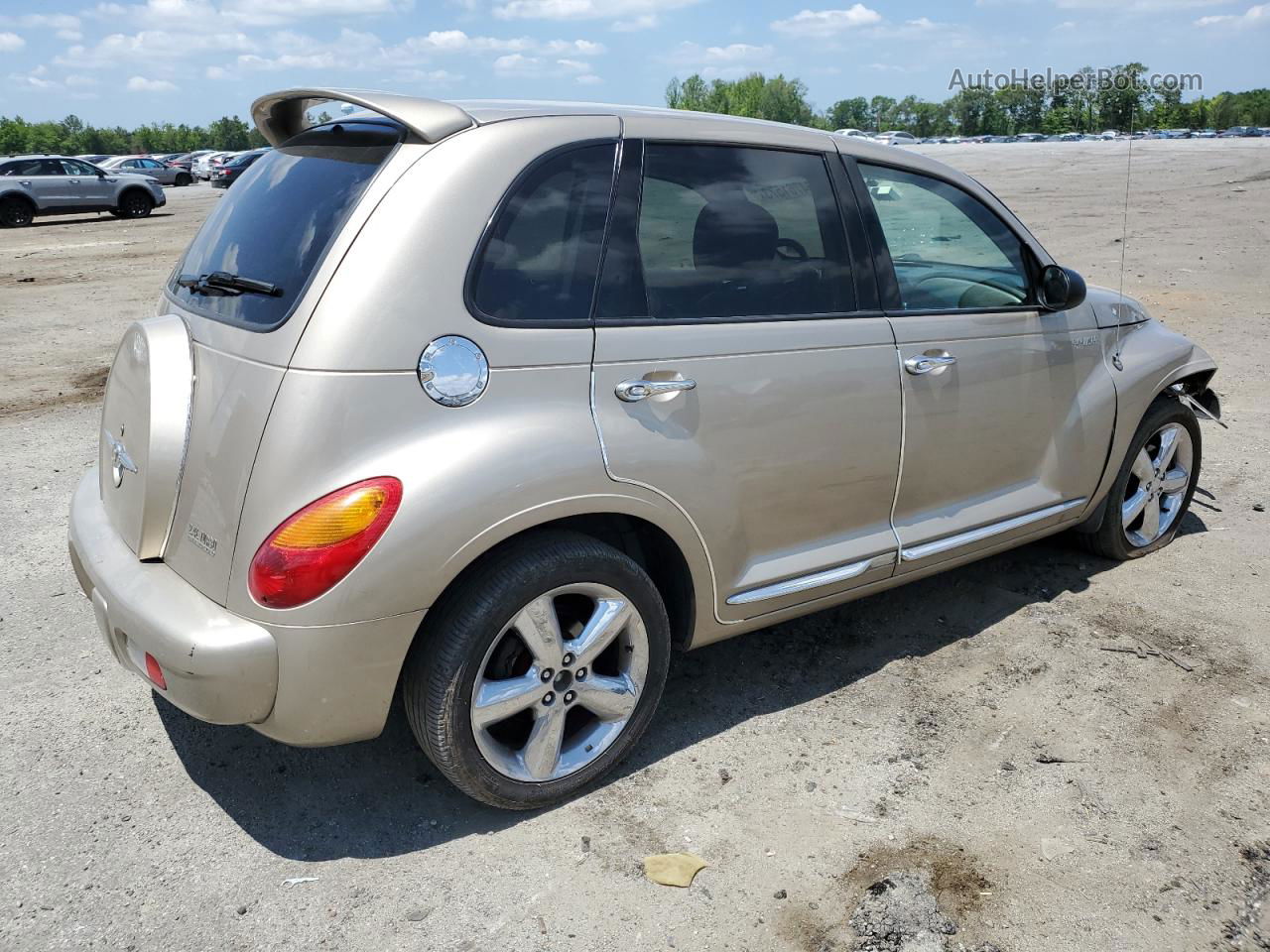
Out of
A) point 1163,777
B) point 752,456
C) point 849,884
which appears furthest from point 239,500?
point 1163,777

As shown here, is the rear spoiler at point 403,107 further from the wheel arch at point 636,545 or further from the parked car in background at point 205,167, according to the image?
the parked car in background at point 205,167

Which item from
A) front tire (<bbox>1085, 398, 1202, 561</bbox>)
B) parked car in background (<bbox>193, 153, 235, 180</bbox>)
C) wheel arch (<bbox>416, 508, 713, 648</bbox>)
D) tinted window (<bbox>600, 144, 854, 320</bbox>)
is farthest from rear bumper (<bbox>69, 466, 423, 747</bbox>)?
parked car in background (<bbox>193, 153, 235, 180</bbox>)

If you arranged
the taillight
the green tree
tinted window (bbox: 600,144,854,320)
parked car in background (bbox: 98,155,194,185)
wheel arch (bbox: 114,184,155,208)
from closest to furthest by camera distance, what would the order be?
the taillight < tinted window (bbox: 600,144,854,320) < wheel arch (bbox: 114,184,155,208) < parked car in background (bbox: 98,155,194,185) < the green tree

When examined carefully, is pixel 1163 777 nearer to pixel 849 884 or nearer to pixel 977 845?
pixel 977 845

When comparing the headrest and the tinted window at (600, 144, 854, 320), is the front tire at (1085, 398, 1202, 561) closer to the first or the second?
the tinted window at (600, 144, 854, 320)

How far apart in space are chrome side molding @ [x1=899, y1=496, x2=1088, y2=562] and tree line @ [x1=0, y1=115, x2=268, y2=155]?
10066 centimetres

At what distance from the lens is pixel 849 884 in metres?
2.80

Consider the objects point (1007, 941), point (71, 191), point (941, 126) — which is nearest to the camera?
point (1007, 941)

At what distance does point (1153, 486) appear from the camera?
4832mm

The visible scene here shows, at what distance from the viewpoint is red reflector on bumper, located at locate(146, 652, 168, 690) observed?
2713 millimetres

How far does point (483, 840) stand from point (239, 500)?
1151 mm

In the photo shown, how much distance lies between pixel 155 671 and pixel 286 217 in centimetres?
127

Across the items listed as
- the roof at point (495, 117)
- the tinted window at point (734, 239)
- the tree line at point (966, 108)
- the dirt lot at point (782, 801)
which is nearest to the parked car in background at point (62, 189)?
the dirt lot at point (782, 801)

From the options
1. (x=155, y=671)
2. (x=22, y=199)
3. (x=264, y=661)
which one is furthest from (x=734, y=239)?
(x=22, y=199)
